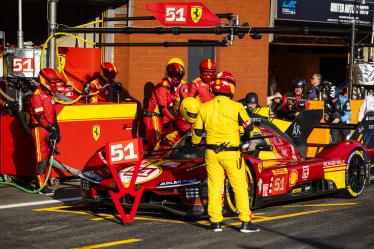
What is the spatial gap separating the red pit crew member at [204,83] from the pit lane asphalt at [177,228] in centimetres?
312

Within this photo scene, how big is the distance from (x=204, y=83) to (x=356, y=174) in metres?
3.24

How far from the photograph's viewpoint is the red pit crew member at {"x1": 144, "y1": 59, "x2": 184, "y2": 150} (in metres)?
14.6

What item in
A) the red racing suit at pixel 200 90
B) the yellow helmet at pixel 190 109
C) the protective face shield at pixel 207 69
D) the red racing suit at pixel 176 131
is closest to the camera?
the yellow helmet at pixel 190 109

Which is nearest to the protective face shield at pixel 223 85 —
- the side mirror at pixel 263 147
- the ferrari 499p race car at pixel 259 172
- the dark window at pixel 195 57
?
the ferrari 499p race car at pixel 259 172

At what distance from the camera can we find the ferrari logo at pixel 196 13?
14.3m

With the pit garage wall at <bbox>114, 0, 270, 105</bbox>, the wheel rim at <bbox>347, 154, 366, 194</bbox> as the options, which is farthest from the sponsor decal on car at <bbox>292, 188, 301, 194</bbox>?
the pit garage wall at <bbox>114, 0, 270, 105</bbox>

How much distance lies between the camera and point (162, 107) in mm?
14562

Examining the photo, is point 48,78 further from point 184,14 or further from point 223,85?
point 223,85

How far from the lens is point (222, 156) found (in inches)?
377

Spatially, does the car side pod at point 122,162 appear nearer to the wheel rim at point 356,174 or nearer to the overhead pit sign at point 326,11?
the wheel rim at point 356,174

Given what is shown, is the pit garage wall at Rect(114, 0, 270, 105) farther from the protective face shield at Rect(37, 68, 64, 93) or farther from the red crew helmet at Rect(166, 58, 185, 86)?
the protective face shield at Rect(37, 68, 64, 93)

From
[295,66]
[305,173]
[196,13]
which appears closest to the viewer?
[305,173]

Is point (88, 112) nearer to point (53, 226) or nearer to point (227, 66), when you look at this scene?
point (53, 226)

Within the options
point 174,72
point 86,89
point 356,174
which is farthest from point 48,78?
point 356,174
